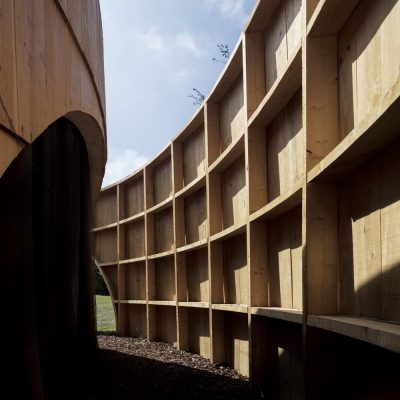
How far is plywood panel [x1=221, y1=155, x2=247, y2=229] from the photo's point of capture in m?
5.24

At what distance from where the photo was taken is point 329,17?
113 inches

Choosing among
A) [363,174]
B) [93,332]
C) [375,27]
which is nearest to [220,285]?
[93,332]

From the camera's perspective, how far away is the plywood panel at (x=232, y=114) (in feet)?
17.6

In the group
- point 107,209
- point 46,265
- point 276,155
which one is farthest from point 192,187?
point 107,209

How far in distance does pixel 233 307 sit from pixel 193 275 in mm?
2074

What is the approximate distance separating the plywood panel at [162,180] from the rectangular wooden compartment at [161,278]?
120 cm

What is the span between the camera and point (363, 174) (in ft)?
8.75

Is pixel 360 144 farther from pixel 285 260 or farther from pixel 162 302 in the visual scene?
pixel 162 302

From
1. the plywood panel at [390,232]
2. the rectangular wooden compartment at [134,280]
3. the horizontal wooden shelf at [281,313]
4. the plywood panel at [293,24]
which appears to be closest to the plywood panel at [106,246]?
the rectangular wooden compartment at [134,280]

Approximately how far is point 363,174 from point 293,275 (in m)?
1.44

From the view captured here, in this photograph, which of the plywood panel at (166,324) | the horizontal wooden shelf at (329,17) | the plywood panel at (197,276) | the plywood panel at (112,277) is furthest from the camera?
the plywood panel at (112,277)

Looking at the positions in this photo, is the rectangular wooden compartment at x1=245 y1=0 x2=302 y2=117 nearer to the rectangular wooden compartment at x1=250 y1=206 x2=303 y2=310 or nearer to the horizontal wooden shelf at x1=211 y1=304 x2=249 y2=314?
the rectangular wooden compartment at x1=250 y1=206 x2=303 y2=310

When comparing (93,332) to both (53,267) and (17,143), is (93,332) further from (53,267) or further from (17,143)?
(17,143)

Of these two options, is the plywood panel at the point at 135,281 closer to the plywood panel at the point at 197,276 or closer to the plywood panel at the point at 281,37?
the plywood panel at the point at 197,276
